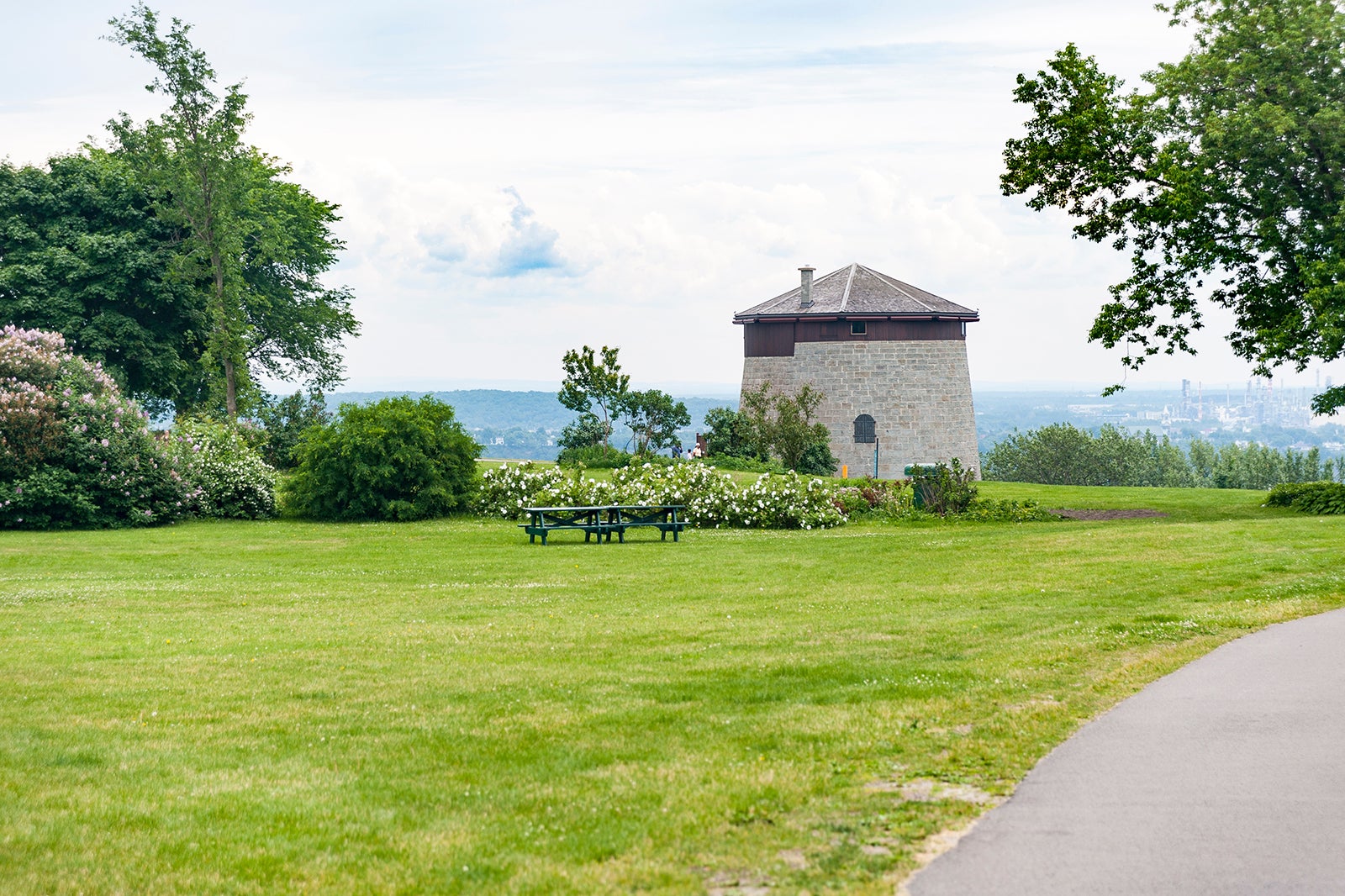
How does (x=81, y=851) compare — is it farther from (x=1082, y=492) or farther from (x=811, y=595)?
(x=1082, y=492)

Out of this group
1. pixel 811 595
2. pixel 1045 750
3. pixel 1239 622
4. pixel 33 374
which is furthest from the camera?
pixel 33 374

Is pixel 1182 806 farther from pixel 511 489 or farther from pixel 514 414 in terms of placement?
pixel 514 414

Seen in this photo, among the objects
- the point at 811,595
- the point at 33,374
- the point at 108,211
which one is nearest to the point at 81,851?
the point at 811,595

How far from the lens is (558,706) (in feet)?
27.8

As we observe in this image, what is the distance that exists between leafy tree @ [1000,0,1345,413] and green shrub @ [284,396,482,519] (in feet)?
46.9

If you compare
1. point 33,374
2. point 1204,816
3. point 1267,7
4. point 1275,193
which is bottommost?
point 1204,816

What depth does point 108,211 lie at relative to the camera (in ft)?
139

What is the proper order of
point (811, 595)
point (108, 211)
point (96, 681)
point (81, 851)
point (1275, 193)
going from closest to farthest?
point (81, 851) < point (96, 681) < point (811, 595) < point (1275, 193) < point (108, 211)

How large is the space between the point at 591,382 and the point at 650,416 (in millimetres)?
2758

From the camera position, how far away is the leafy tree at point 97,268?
40.3m

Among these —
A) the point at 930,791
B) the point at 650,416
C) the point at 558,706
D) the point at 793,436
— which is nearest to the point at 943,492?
the point at 793,436

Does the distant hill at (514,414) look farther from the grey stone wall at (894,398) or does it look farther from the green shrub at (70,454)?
the green shrub at (70,454)

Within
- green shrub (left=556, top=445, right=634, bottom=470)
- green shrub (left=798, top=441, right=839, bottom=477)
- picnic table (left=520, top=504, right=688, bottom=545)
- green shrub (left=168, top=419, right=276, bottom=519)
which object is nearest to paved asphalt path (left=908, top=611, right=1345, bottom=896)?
picnic table (left=520, top=504, right=688, bottom=545)

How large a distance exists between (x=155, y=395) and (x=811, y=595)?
3865 centimetres
